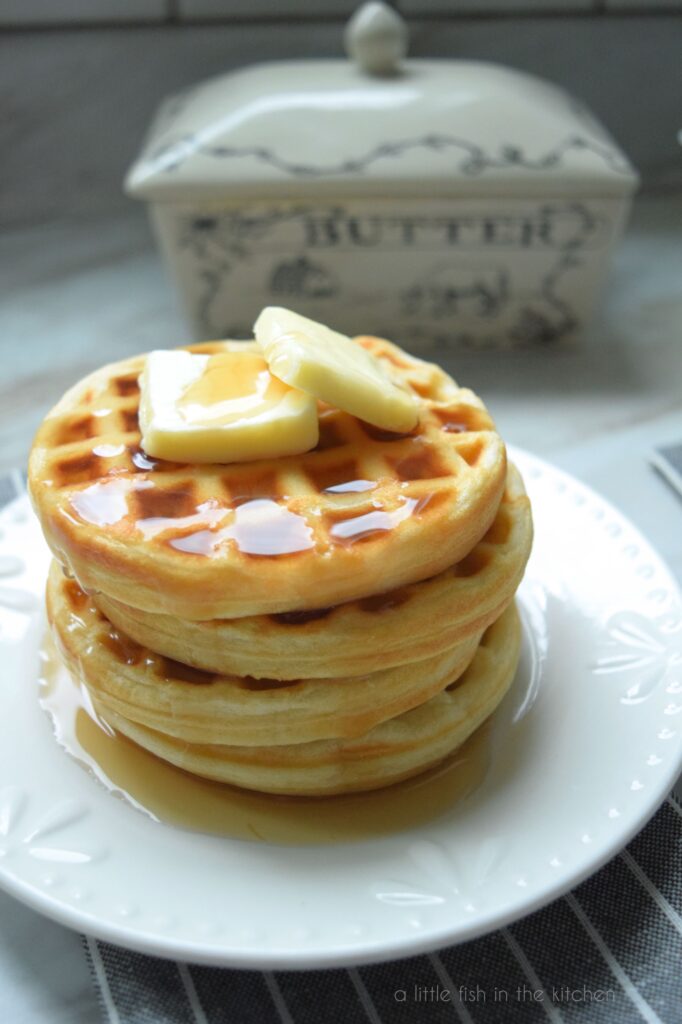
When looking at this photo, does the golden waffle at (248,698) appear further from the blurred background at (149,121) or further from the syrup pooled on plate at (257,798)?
the blurred background at (149,121)

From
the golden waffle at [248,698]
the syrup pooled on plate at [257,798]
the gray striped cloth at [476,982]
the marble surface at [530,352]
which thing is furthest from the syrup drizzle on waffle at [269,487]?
the marble surface at [530,352]

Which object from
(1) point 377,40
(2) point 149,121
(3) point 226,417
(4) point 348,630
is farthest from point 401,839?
(2) point 149,121

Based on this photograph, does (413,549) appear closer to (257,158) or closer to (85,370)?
Answer: (257,158)

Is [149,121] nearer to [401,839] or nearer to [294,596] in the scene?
[294,596]

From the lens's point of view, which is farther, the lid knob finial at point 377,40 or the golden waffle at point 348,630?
the lid knob finial at point 377,40

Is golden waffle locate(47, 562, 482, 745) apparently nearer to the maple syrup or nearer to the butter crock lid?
the maple syrup

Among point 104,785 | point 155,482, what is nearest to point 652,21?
point 155,482

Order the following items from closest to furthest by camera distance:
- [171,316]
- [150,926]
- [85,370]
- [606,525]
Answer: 1. [150,926]
2. [606,525]
3. [85,370]
4. [171,316]
